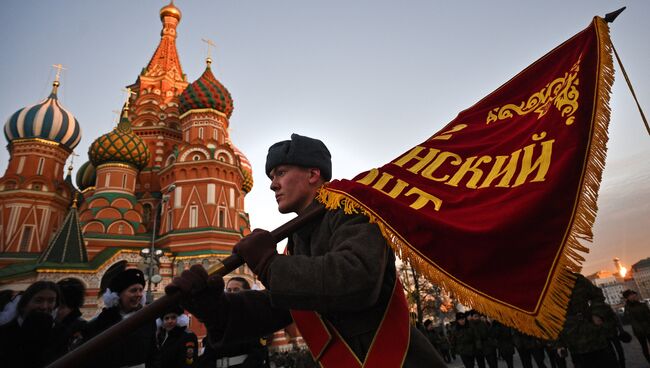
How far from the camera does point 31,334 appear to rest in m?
3.51

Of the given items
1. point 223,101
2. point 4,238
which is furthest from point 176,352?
point 4,238

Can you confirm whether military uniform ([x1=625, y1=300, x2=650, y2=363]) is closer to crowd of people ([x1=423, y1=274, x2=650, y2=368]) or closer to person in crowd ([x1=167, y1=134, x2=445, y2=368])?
crowd of people ([x1=423, y1=274, x2=650, y2=368])

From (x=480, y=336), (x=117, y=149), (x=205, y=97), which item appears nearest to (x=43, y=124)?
(x=117, y=149)

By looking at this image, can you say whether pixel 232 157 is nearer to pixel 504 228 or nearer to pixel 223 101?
pixel 223 101

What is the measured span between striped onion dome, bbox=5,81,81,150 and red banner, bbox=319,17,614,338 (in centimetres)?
3721

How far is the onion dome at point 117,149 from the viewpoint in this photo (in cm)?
2822

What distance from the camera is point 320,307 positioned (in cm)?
Answer: 157

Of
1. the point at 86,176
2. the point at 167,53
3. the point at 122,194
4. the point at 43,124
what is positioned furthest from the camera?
the point at 167,53

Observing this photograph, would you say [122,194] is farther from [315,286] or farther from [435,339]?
[315,286]

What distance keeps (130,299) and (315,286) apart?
3682 millimetres

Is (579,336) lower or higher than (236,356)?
lower

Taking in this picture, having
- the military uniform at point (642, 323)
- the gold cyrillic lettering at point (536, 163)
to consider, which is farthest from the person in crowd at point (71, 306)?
the military uniform at point (642, 323)

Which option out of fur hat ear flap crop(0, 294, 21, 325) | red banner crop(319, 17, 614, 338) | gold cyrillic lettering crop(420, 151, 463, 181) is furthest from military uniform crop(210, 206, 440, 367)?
fur hat ear flap crop(0, 294, 21, 325)

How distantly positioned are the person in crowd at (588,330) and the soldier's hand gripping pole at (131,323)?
540cm
